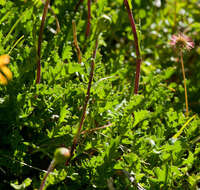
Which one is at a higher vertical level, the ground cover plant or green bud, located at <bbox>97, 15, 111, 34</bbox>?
green bud, located at <bbox>97, 15, 111, 34</bbox>

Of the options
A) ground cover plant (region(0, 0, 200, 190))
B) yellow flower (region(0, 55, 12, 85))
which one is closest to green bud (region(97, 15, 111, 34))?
ground cover plant (region(0, 0, 200, 190))

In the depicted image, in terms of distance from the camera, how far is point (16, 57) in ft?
4.05

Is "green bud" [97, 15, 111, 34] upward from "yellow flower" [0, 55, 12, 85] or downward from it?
upward

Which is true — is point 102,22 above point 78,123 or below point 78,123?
above

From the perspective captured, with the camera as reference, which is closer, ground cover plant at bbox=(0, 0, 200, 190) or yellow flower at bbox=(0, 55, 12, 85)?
yellow flower at bbox=(0, 55, 12, 85)

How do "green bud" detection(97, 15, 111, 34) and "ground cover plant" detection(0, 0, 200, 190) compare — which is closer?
"green bud" detection(97, 15, 111, 34)

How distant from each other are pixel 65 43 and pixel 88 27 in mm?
182

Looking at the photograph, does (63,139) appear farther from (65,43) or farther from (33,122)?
(65,43)

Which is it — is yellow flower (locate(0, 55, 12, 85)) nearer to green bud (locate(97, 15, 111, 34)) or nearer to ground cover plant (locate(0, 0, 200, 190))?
ground cover plant (locate(0, 0, 200, 190))

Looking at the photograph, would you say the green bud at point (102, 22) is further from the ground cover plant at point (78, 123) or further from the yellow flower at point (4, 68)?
the yellow flower at point (4, 68)

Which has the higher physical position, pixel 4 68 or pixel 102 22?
pixel 102 22

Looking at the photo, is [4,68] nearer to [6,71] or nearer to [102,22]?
[6,71]

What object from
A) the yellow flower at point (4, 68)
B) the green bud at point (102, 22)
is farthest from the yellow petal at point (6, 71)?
the green bud at point (102, 22)

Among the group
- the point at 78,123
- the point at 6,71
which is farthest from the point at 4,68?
the point at 78,123
